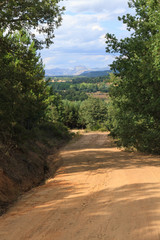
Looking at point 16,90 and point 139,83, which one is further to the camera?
point 139,83

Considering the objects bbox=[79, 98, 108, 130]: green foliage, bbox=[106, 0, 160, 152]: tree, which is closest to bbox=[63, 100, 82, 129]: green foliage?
bbox=[79, 98, 108, 130]: green foliage

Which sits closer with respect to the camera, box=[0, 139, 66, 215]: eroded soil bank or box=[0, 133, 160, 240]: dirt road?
box=[0, 133, 160, 240]: dirt road

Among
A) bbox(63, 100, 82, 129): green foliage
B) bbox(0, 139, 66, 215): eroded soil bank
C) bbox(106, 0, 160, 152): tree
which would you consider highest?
bbox(106, 0, 160, 152): tree

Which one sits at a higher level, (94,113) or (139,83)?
(139,83)

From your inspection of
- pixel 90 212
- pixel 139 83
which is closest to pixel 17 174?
pixel 90 212

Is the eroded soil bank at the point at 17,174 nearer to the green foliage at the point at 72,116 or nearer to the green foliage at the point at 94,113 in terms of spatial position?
the green foliage at the point at 94,113

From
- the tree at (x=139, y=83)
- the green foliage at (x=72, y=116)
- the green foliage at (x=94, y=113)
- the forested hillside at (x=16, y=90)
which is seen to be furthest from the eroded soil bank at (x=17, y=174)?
the green foliage at (x=72, y=116)

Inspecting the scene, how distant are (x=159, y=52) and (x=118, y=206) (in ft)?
37.2

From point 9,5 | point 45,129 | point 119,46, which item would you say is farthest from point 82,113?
point 9,5

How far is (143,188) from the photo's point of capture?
7.61 meters

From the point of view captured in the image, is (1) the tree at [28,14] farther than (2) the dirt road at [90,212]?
Yes

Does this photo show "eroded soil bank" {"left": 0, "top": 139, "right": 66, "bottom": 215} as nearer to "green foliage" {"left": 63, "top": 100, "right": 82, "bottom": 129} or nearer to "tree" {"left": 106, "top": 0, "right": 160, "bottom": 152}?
"tree" {"left": 106, "top": 0, "right": 160, "bottom": 152}

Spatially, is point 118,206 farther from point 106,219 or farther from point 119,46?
point 119,46

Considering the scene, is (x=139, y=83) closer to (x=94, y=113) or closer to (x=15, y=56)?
(x=15, y=56)
